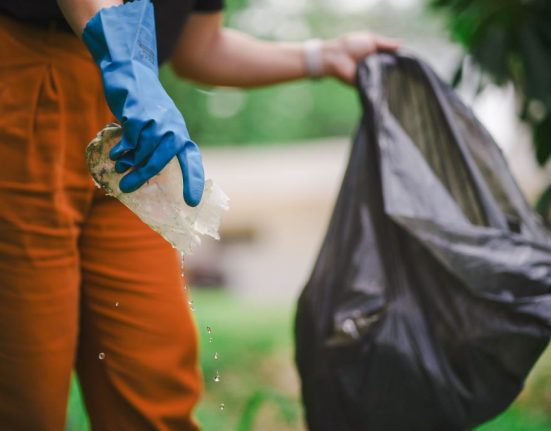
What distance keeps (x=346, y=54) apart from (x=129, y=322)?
942 mm

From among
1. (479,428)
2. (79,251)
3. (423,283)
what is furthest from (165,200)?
(479,428)

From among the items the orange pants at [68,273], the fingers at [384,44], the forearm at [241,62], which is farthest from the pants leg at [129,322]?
the fingers at [384,44]

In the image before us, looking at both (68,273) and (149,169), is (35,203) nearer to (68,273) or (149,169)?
(68,273)

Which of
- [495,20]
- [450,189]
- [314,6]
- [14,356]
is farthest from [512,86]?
[314,6]

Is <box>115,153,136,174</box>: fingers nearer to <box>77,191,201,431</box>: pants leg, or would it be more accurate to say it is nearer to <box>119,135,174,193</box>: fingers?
<box>119,135,174,193</box>: fingers

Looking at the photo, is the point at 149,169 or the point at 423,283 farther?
the point at 423,283

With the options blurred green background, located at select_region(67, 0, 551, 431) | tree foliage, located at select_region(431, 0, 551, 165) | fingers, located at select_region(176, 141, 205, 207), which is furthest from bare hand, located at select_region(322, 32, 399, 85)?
fingers, located at select_region(176, 141, 205, 207)

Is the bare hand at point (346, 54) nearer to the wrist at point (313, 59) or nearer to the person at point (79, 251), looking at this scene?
the wrist at point (313, 59)

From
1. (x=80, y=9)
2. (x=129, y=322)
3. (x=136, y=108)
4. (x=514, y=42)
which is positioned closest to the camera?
(x=136, y=108)

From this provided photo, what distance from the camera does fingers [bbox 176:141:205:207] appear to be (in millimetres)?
1192

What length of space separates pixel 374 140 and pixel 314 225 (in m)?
11.8

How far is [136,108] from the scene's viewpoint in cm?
117

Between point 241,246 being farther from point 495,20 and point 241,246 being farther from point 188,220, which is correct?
point 188,220

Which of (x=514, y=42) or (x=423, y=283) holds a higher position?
(x=514, y=42)
